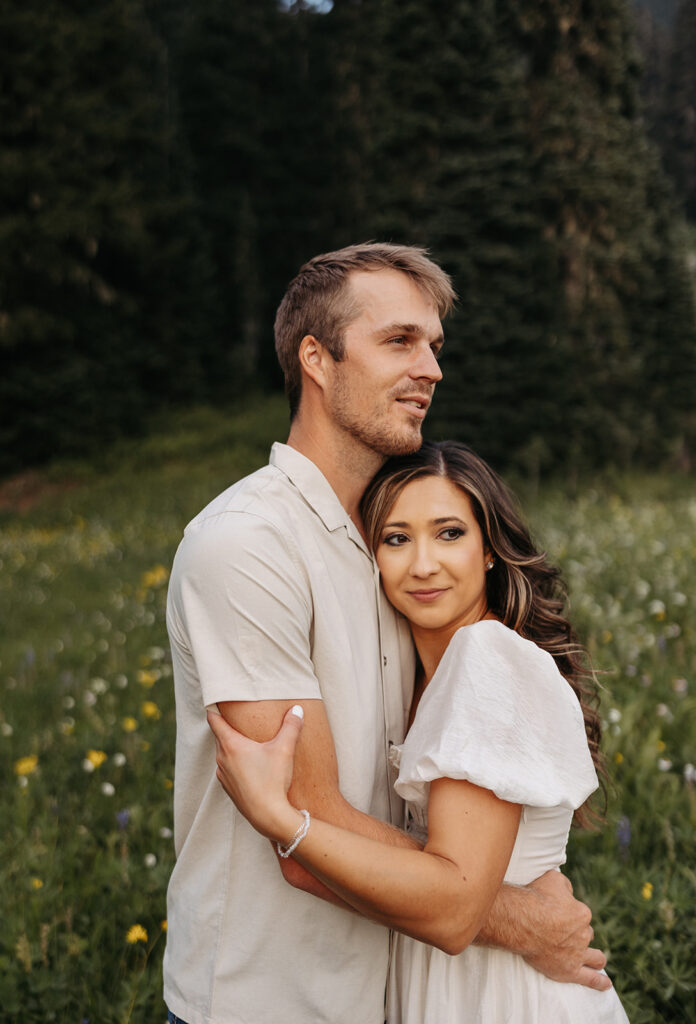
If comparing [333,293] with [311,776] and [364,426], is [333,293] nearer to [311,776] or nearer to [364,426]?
[364,426]

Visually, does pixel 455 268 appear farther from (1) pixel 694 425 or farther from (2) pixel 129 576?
(2) pixel 129 576

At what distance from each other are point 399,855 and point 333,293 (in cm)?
149

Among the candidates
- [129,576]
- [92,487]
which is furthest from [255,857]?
[92,487]

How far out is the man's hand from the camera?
2020 mm

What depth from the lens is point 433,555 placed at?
2365 mm

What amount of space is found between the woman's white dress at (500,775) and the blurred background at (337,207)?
1640 centimetres

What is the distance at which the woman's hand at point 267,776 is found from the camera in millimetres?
1722

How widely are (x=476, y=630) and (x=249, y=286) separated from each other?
3032 cm

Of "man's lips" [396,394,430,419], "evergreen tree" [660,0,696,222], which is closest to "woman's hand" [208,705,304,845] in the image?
"man's lips" [396,394,430,419]

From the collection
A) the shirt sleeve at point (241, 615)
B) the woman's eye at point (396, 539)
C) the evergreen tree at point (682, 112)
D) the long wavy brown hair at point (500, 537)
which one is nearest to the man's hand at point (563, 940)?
the long wavy brown hair at point (500, 537)

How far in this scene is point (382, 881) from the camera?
1.70 metres

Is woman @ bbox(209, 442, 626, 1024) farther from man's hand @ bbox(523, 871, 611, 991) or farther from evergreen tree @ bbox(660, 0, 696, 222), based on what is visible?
evergreen tree @ bbox(660, 0, 696, 222)

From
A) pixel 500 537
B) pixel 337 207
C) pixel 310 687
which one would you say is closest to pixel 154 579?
pixel 500 537

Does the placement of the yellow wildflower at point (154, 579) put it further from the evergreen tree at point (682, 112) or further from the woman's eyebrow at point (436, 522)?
Result: the evergreen tree at point (682, 112)
